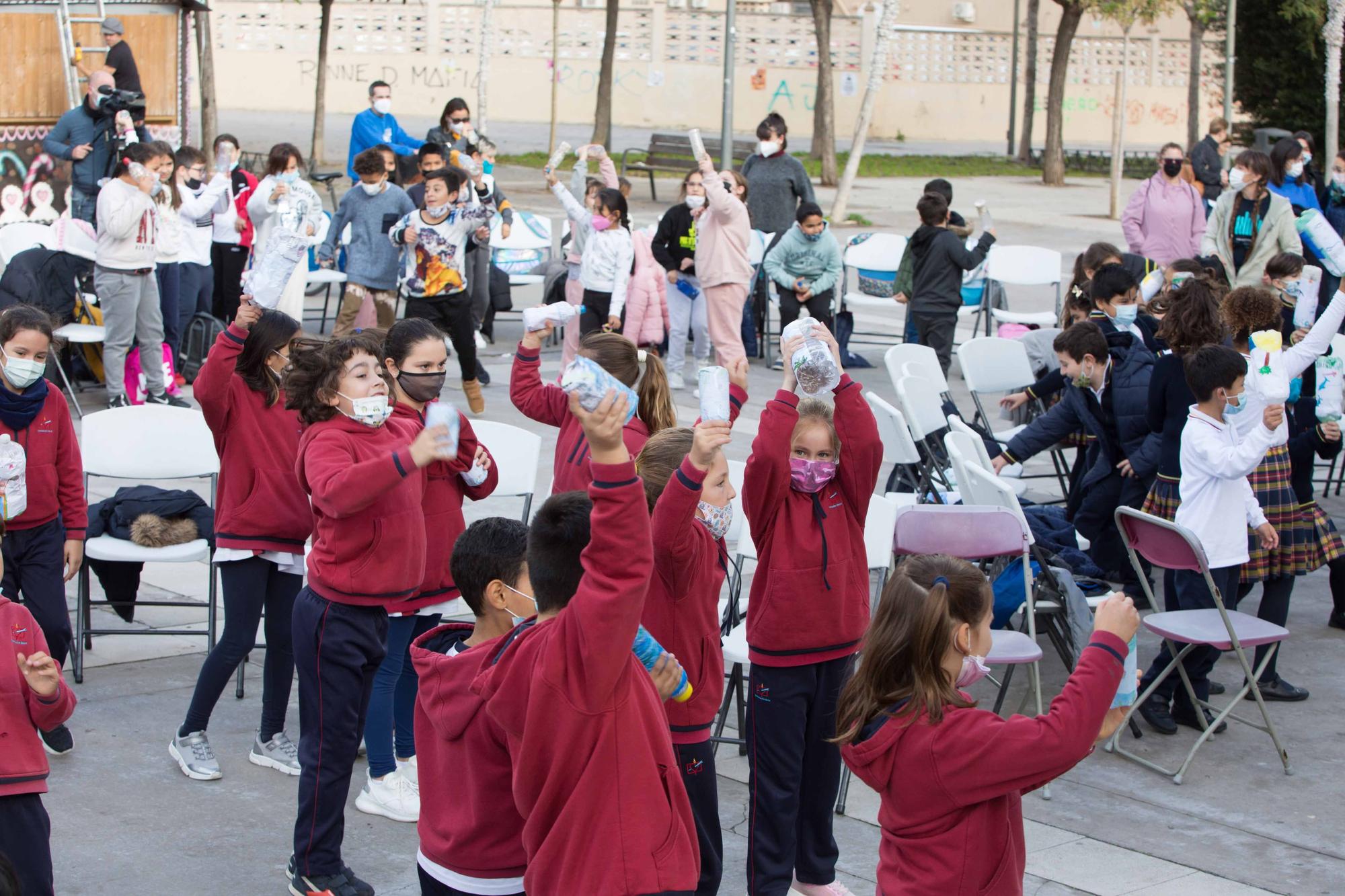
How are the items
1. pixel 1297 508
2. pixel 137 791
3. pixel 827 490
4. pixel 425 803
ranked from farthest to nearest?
1. pixel 1297 508
2. pixel 137 791
3. pixel 827 490
4. pixel 425 803

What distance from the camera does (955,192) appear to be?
28.0 metres

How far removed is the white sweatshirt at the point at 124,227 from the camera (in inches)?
383

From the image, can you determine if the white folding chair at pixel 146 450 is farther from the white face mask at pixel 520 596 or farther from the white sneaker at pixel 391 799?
the white face mask at pixel 520 596

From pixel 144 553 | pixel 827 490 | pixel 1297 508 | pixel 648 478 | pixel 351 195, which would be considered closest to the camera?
pixel 648 478

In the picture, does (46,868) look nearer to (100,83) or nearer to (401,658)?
(401,658)

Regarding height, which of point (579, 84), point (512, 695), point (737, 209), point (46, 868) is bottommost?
point (46, 868)

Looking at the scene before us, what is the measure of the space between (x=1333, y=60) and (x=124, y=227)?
53.0ft

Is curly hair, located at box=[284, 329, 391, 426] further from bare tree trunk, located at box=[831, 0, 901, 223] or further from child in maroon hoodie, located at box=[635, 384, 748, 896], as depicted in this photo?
bare tree trunk, located at box=[831, 0, 901, 223]

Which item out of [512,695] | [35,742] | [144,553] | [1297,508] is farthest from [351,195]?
[512,695]

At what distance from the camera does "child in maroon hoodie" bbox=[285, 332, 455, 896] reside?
4.23 metres

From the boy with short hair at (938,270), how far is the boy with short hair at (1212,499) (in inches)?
209

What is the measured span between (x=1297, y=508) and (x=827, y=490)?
3.01 metres

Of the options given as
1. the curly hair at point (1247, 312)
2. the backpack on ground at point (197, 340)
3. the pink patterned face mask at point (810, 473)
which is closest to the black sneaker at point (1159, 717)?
the curly hair at point (1247, 312)

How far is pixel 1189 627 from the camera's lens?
5531 millimetres
